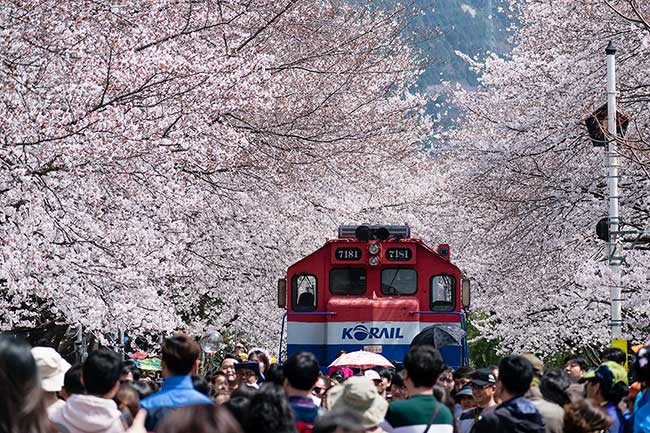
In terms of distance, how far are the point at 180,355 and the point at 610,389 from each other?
10.3ft

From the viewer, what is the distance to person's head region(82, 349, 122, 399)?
6879 millimetres

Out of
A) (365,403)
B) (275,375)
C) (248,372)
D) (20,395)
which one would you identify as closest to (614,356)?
(248,372)

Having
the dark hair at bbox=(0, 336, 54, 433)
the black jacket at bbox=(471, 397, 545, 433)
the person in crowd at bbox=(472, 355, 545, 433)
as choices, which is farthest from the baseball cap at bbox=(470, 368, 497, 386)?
the dark hair at bbox=(0, 336, 54, 433)

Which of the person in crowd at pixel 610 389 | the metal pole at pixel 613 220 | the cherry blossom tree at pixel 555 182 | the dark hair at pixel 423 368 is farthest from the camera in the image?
the cherry blossom tree at pixel 555 182

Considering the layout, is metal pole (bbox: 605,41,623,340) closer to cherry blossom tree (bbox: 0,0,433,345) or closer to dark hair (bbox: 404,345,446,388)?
cherry blossom tree (bbox: 0,0,433,345)

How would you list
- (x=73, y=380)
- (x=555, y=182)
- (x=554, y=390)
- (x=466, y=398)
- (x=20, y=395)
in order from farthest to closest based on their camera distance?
(x=555, y=182) < (x=466, y=398) < (x=554, y=390) < (x=73, y=380) < (x=20, y=395)

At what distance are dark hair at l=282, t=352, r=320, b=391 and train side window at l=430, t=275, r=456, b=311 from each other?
36.7 ft

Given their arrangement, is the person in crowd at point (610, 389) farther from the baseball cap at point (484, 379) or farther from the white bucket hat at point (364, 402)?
the white bucket hat at point (364, 402)

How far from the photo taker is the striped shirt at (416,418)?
727cm

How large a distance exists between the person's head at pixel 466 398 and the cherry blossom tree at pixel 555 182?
29.7 feet

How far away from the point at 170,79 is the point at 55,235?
2.47m

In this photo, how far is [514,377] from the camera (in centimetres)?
782

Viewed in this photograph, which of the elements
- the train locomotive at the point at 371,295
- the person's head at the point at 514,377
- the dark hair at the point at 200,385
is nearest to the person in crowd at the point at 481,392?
the person's head at the point at 514,377

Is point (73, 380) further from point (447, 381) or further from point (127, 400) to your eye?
point (447, 381)
